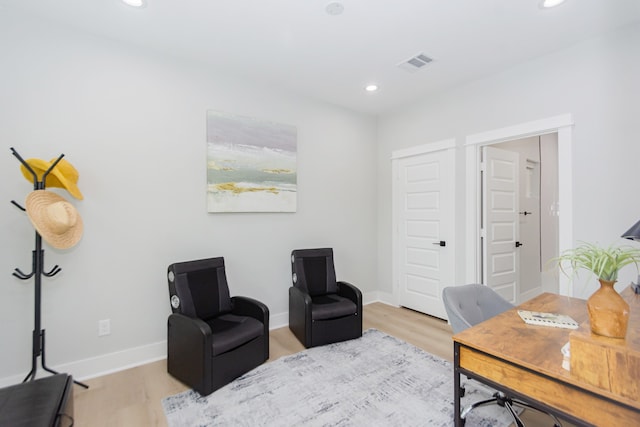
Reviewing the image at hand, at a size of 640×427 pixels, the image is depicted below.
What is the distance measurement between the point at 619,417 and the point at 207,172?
322cm

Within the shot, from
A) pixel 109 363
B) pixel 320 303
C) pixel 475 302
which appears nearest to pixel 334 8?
pixel 475 302

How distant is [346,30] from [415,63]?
931 millimetres

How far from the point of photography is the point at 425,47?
2.74 m

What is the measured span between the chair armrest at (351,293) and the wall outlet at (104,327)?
2274 millimetres

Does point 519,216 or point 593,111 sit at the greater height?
point 593,111

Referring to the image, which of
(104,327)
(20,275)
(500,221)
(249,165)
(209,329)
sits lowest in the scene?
(104,327)

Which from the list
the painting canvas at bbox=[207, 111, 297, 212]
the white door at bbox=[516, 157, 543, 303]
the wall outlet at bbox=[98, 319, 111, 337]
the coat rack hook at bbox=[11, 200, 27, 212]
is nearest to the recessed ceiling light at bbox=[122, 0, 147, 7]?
the painting canvas at bbox=[207, 111, 297, 212]

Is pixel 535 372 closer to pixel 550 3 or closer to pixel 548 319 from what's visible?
pixel 548 319

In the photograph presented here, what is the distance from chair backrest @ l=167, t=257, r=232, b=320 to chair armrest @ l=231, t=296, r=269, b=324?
0.06m

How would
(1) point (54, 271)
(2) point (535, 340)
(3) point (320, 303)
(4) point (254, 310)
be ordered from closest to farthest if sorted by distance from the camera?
(2) point (535, 340) → (1) point (54, 271) → (4) point (254, 310) → (3) point (320, 303)

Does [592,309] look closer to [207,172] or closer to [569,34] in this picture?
[569,34]

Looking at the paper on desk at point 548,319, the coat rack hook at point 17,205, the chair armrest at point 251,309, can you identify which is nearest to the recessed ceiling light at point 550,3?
the paper on desk at point 548,319

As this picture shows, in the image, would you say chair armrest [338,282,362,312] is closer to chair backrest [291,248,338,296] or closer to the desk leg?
chair backrest [291,248,338,296]

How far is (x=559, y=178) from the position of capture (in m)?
2.82
